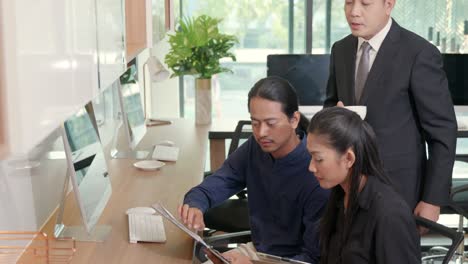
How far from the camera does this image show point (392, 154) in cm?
293

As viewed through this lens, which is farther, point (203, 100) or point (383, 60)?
point (203, 100)

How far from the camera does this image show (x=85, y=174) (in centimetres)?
287

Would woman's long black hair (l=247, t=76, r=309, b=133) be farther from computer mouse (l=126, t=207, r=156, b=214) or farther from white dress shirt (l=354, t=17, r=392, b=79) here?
computer mouse (l=126, t=207, r=156, b=214)

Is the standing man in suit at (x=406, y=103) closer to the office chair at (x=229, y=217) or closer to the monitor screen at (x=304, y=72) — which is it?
the office chair at (x=229, y=217)

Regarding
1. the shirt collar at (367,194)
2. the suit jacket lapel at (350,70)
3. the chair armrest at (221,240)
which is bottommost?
the chair armrest at (221,240)

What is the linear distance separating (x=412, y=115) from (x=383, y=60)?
211 mm

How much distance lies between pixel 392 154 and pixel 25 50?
1.82 metres


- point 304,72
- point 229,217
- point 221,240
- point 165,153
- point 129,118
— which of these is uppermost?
point 304,72

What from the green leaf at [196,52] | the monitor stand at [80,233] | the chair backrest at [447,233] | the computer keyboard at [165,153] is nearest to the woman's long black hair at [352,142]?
the chair backrest at [447,233]

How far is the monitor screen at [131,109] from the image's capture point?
4.28 meters

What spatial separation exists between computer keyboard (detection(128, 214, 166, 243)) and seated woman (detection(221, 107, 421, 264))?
29.5 inches

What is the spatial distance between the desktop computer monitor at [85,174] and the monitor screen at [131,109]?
115 centimetres

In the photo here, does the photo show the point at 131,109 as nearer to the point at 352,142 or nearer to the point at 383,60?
the point at 383,60

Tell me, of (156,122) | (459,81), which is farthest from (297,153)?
(459,81)
